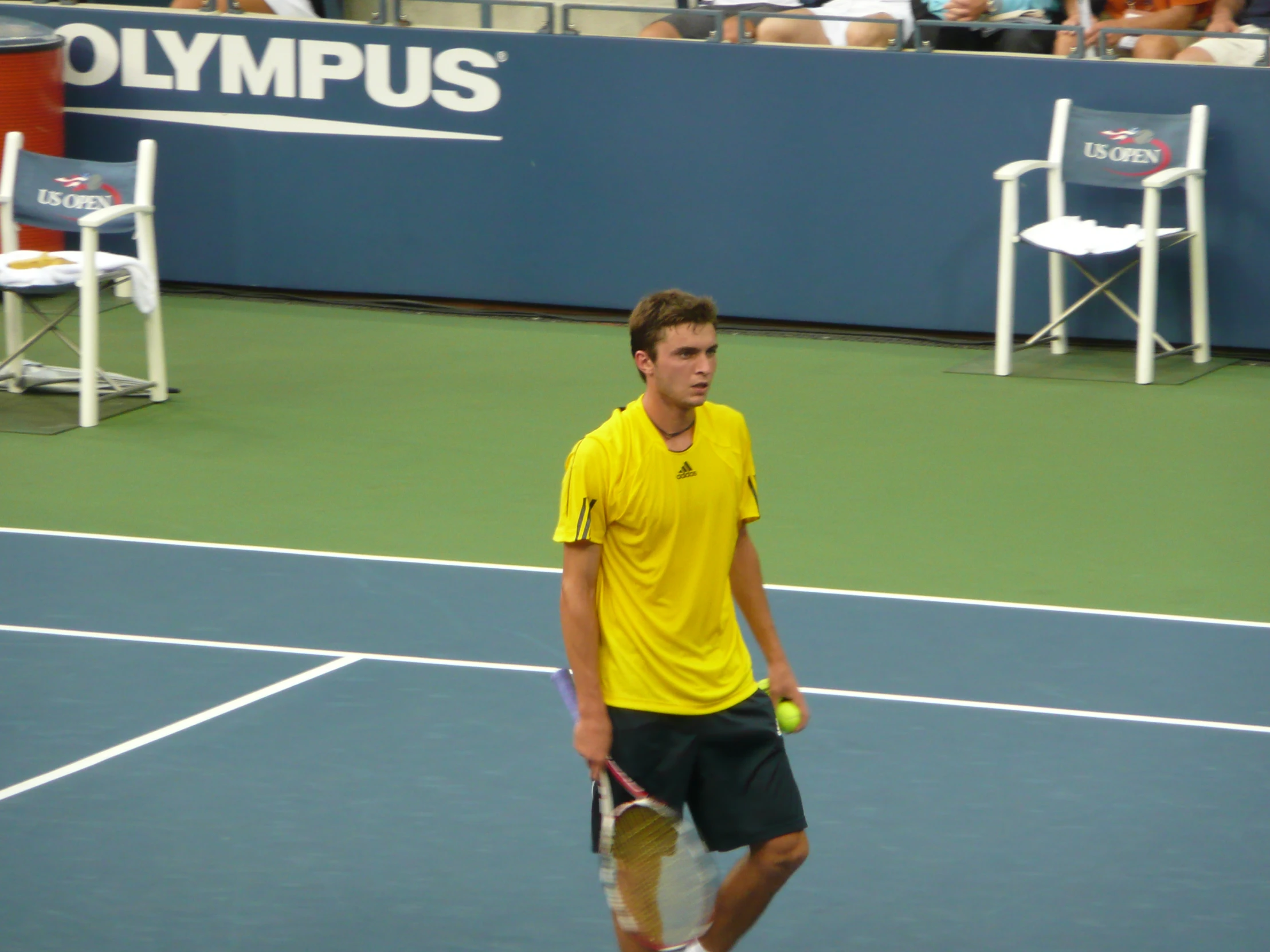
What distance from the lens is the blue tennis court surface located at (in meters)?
4.25

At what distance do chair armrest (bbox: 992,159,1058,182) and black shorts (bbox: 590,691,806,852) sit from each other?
6726mm

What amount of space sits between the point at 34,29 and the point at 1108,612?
815 cm

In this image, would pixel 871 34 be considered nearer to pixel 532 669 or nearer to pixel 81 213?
pixel 81 213

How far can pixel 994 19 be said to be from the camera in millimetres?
11172

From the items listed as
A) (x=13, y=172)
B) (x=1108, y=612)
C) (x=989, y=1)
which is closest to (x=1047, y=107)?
(x=989, y=1)

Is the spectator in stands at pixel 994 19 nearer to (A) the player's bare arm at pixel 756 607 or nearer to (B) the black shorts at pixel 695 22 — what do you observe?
(B) the black shorts at pixel 695 22

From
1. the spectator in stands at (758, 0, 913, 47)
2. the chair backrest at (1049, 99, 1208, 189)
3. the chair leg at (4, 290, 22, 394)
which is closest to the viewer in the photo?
the chair leg at (4, 290, 22, 394)

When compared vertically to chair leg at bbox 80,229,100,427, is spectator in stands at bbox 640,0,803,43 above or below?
above

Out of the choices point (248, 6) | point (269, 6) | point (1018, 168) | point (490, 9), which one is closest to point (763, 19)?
point (490, 9)

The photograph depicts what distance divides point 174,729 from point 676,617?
2.31 metres

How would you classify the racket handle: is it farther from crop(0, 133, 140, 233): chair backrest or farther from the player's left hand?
crop(0, 133, 140, 233): chair backrest

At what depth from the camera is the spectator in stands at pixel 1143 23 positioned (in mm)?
10555

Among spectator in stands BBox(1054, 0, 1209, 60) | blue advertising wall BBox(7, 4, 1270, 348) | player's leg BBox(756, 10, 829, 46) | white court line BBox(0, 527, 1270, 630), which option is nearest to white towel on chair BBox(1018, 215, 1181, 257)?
blue advertising wall BBox(7, 4, 1270, 348)

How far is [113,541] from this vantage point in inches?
286
